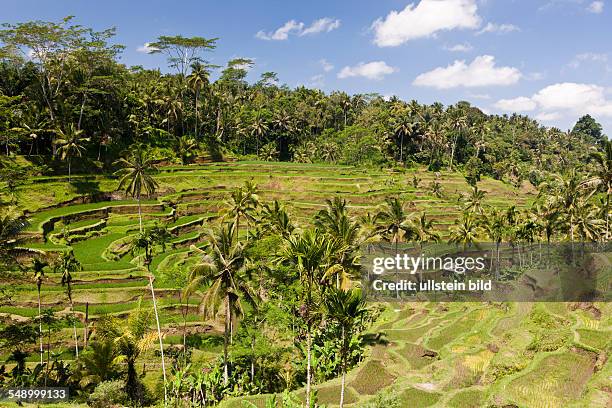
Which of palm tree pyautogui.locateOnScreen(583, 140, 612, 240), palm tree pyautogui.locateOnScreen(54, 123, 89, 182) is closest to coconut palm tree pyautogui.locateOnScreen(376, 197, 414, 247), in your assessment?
palm tree pyautogui.locateOnScreen(583, 140, 612, 240)

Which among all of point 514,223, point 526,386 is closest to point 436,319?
point 526,386

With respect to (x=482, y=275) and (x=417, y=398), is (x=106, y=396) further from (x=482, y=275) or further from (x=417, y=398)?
(x=482, y=275)

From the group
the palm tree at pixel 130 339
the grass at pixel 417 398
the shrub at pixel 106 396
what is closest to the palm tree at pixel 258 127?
the palm tree at pixel 130 339

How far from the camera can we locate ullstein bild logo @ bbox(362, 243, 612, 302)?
40.3m

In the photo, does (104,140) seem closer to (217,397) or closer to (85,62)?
(85,62)

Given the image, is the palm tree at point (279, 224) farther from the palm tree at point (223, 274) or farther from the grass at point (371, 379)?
the grass at point (371, 379)

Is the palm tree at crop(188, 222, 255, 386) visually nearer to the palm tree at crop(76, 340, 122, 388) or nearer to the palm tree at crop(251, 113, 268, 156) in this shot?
the palm tree at crop(76, 340, 122, 388)

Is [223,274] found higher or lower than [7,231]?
lower

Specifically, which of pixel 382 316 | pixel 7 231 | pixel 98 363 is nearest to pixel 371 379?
pixel 382 316

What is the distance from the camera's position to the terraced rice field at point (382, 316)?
22.0m

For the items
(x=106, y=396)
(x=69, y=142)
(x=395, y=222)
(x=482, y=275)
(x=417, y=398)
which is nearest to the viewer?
(x=417, y=398)

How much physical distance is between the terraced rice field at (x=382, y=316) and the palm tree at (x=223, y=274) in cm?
557

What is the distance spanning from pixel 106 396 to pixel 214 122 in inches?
3336

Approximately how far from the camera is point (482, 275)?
196 feet
